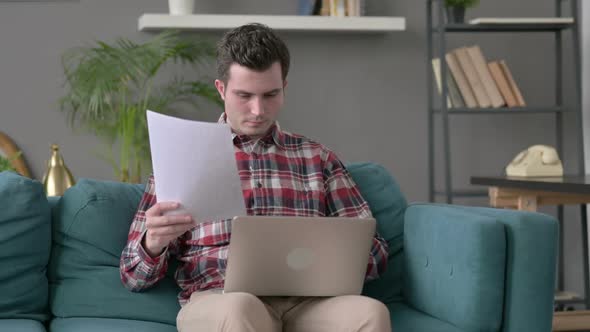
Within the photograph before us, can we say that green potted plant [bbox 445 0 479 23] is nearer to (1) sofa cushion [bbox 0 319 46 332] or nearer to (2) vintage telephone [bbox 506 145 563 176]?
(2) vintage telephone [bbox 506 145 563 176]

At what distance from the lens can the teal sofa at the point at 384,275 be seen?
190 centimetres

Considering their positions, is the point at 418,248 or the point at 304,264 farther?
the point at 418,248

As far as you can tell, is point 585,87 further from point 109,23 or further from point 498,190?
point 109,23

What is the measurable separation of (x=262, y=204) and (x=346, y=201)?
0.71ft

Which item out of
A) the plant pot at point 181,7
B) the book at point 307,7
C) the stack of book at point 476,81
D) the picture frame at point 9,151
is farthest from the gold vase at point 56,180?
the stack of book at point 476,81

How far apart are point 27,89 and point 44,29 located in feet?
0.86

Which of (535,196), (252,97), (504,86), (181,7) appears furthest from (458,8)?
(252,97)

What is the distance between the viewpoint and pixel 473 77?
3.88m

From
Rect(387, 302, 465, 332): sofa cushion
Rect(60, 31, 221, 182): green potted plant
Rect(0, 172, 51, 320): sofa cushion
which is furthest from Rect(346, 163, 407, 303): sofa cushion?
Rect(60, 31, 221, 182): green potted plant

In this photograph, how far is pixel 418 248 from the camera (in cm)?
213

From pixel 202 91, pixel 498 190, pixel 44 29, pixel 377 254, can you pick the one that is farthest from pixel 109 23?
pixel 377 254

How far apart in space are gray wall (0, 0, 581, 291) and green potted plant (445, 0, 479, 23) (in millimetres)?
269

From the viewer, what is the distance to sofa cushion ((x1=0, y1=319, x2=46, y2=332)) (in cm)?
193

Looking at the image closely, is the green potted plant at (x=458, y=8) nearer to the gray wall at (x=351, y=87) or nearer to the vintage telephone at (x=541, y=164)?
the gray wall at (x=351, y=87)
